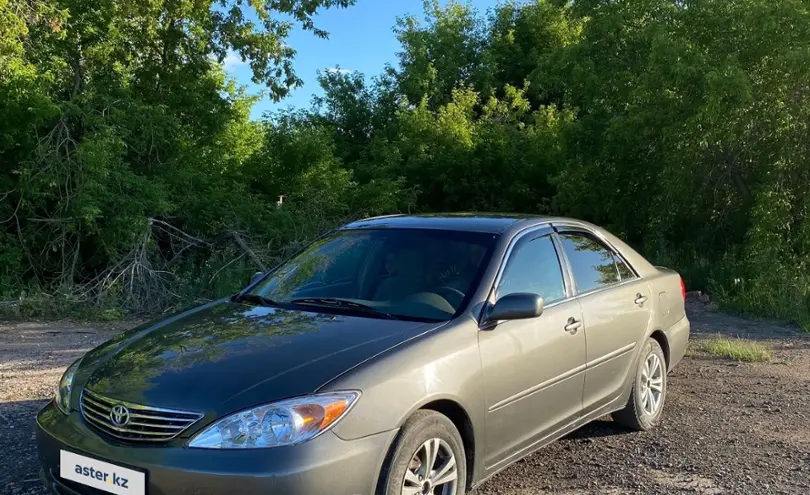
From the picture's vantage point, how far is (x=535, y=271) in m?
4.29

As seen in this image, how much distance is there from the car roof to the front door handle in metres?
0.65

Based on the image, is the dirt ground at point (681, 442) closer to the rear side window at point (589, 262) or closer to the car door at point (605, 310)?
the car door at point (605, 310)

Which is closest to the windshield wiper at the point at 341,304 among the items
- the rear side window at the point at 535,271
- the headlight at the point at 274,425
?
the rear side window at the point at 535,271

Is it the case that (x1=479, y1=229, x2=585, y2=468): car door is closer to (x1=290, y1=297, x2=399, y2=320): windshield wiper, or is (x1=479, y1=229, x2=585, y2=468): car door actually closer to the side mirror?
the side mirror

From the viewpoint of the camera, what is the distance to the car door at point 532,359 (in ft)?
11.9

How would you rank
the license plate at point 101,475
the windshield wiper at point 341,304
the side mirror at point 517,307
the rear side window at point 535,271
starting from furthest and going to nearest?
the rear side window at point 535,271
the windshield wiper at point 341,304
the side mirror at point 517,307
the license plate at point 101,475

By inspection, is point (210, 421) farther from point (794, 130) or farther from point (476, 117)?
point (476, 117)

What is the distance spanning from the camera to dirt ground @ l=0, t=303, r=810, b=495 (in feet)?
13.5

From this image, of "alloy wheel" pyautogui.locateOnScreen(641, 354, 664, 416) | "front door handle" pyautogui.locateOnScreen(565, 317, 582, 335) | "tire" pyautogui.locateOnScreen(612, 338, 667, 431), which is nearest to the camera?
"front door handle" pyautogui.locateOnScreen(565, 317, 582, 335)

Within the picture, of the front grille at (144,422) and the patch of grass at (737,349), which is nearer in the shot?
the front grille at (144,422)

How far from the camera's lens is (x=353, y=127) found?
2566cm

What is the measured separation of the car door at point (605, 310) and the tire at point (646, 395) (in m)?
0.19

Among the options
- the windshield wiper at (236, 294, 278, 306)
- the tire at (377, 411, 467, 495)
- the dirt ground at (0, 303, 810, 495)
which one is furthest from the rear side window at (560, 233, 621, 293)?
the windshield wiper at (236, 294, 278, 306)

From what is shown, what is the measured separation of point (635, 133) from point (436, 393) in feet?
36.0
